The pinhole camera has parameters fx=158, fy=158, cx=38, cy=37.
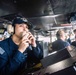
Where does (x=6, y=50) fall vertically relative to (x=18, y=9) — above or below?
below

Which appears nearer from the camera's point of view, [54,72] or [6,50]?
[54,72]

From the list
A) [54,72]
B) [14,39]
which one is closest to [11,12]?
[14,39]

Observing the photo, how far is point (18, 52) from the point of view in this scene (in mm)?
1208

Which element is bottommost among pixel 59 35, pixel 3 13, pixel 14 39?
pixel 59 35

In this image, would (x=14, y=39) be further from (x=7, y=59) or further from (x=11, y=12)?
(x=11, y=12)

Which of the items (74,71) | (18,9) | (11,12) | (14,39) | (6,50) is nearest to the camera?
(74,71)

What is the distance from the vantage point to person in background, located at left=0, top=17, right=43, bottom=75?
116 cm

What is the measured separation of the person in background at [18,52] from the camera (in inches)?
45.5

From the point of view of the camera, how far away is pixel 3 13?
8.80ft

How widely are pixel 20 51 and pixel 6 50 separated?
13 cm

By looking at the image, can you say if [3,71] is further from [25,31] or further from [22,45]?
[25,31]

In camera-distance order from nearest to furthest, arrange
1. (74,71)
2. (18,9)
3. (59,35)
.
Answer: (74,71)
(18,9)
(59,35)

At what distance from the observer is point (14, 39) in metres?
1.39

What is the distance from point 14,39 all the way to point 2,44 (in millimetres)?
126
